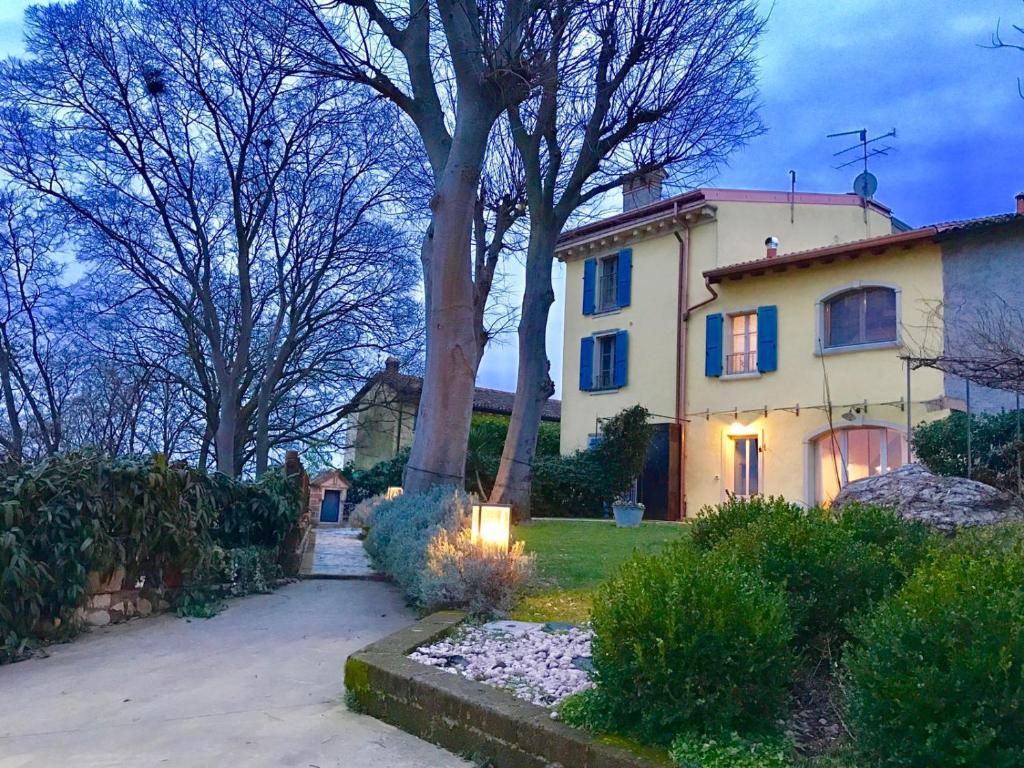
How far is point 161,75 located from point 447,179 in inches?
361

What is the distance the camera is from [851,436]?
1659 cm

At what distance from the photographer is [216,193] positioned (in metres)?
17.8

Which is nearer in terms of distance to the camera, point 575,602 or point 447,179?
point 575,602

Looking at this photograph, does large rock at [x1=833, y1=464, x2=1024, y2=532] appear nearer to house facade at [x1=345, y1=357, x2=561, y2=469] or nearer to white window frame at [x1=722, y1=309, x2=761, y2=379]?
white window frame at [x1=722, y1=309, x2=761, y2=379]

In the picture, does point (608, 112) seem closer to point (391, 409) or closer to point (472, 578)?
point (472, 578)

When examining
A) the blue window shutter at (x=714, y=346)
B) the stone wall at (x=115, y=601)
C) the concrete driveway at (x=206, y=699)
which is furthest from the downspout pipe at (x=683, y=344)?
the stone wall at (x=115, y=601)

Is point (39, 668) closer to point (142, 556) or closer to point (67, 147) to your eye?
point (142, 556)

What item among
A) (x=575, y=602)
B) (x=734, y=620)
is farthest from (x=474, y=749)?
(x=575, y=602)

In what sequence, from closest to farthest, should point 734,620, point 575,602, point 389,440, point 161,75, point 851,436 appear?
point 734,620
point 575,602
point 161,75
point 851,436
point 389,440

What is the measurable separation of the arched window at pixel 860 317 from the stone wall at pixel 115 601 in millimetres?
14101

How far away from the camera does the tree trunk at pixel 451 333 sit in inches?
368

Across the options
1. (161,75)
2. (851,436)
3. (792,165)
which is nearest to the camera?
(161,75)

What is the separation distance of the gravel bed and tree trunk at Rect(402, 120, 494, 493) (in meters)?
4.49

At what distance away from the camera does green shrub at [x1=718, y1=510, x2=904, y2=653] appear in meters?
3.48
